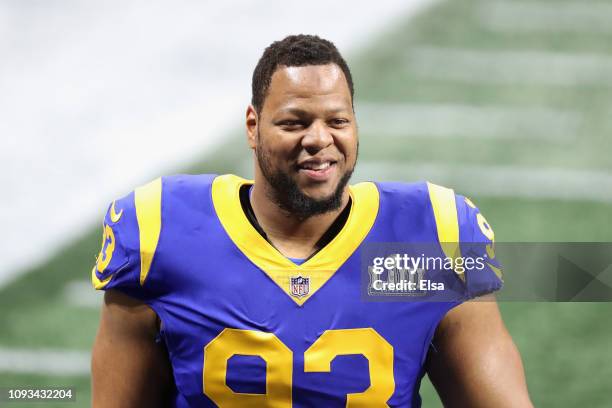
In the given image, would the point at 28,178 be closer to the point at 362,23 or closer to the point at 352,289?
the point at 362,23

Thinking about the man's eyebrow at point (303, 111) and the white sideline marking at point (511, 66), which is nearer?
the man's eyebrow at point (303, 111)

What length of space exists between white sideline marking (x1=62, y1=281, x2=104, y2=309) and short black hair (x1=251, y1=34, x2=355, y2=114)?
7.95 feet

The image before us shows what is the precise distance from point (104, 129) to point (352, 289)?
138 inches

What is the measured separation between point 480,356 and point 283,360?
1.46ft

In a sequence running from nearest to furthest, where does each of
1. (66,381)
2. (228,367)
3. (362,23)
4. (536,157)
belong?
(228,367) < (66,381) < (536,157) < (362,23)

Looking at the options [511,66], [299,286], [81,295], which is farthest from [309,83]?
[511,66]

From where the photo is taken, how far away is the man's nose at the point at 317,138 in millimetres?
2713

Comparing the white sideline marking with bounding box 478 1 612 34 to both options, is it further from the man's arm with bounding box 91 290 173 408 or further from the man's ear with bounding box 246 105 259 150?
the man's arm with bounding box 91 290 173 408

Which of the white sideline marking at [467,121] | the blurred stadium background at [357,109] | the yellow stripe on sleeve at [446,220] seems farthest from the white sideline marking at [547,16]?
the yellow stripe on sleeve at [446,220]

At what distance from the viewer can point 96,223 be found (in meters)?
5.55

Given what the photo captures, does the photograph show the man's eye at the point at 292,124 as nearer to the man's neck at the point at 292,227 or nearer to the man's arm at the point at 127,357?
the man's neck at the point at 292,227

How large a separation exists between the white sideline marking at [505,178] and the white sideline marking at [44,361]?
57.8 inches

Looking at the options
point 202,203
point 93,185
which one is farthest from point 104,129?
point 202,203

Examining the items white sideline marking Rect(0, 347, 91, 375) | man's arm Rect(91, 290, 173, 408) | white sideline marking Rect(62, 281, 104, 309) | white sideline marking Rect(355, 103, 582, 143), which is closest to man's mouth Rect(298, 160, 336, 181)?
man's arm Rect(91, 290, 173, 408)
